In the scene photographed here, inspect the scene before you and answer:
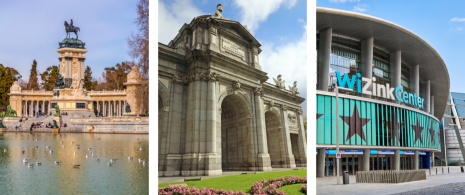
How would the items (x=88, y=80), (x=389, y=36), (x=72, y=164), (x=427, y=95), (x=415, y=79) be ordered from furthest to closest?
(x=427, y=95)
(x=415, y=79)
(x=389, y=36)
(x=88, y=80)
(x=72, y=164)

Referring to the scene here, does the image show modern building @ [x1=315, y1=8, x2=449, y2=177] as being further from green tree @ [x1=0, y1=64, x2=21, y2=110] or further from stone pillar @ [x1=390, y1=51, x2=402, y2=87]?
green tree @ [x1=0, y1=64, x2=21, y2=110]

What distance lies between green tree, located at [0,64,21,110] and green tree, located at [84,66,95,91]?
3.11m

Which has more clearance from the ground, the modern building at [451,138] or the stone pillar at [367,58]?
the stone pillar at [367,58]

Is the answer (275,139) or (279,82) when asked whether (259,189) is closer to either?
(275,139)

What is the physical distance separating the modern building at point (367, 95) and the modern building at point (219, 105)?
20579 millimetres

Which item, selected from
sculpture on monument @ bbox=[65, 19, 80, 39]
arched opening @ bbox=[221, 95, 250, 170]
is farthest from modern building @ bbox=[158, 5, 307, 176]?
sculpture on monument @ bbox=[65, 19, 80, 39]

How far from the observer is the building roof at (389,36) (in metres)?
41.5

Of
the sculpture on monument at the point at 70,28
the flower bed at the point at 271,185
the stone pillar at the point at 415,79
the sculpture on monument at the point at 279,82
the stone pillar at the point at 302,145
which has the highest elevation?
the stone pillar at the point at 415,79

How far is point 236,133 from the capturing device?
16750 mm

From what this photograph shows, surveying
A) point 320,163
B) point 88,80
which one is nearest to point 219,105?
point 88,80

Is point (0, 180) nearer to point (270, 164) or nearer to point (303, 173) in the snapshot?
point (270, 164)

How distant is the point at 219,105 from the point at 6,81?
436 inches

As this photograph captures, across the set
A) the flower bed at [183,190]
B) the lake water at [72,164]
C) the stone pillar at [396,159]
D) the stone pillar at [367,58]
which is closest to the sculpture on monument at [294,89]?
the flower bed at [183,190]

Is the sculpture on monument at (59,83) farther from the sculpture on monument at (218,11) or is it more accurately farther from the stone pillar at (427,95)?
the stone pillar at (427,95)
